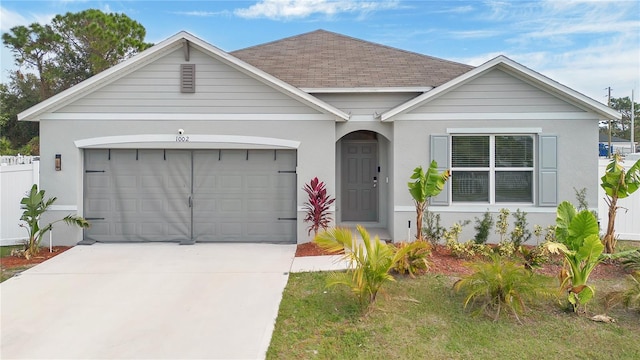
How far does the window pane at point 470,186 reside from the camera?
9.06 metres

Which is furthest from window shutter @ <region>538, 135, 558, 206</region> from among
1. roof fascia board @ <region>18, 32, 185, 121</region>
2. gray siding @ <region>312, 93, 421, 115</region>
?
roof fascia board @ <region>18, 32, 185, 121</region>

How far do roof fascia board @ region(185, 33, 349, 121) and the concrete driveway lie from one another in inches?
135

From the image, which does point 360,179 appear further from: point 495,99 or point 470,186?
point 495,99

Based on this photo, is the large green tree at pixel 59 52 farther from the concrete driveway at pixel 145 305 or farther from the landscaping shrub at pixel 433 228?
the landscaping shrub at pixel 433 228

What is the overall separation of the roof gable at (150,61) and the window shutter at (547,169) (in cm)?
463

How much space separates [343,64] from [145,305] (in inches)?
340

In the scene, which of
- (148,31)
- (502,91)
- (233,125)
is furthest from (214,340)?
(148,31)

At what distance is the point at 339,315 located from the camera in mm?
5148

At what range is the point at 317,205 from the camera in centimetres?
881

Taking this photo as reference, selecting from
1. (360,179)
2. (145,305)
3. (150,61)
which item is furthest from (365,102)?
(145,305)

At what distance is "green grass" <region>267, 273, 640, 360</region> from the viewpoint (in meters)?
4.24

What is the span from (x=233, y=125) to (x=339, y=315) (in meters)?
5.53

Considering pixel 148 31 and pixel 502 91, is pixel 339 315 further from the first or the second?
pixel 148 31

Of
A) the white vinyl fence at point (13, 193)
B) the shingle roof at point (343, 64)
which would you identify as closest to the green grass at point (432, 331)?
the shingle roof at point (343, 64)
